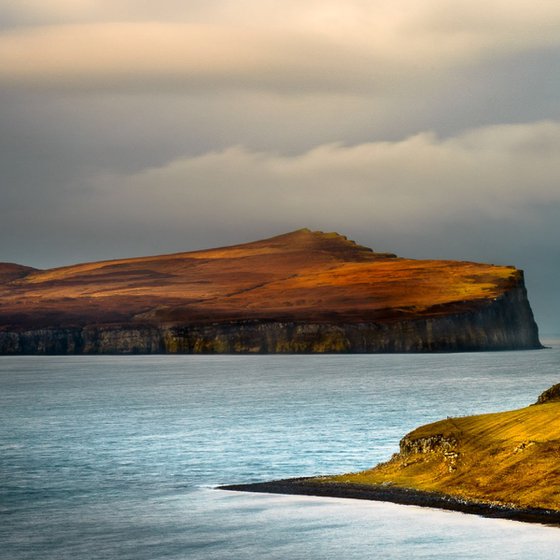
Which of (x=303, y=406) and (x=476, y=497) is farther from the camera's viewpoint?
(x=303, y=406)

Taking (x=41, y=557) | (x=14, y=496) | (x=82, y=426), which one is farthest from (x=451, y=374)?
(x=41, y=557)

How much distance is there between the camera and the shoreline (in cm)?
3601

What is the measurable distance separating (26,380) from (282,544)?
487ft

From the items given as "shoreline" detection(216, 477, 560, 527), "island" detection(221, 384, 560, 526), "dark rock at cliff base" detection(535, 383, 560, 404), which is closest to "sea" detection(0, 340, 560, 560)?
"shoreline" detection(216, 477, 560, 527)

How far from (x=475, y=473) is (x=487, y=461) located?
2.05ft

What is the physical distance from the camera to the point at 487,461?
40.3 metres

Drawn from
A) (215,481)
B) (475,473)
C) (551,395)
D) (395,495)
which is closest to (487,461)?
(475,473)

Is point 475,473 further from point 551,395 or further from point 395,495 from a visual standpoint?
point 551,395

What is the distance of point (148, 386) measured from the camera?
156 metres

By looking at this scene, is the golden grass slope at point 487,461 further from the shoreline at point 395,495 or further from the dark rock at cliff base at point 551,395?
the shoreline at point 395,495

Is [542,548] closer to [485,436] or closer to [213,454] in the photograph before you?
[485,436]

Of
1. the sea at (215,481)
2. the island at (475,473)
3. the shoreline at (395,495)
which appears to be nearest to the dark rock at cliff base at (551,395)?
the island at (475,473)

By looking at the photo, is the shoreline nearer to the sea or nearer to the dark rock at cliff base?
the sea

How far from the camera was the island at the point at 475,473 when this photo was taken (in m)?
37.3
